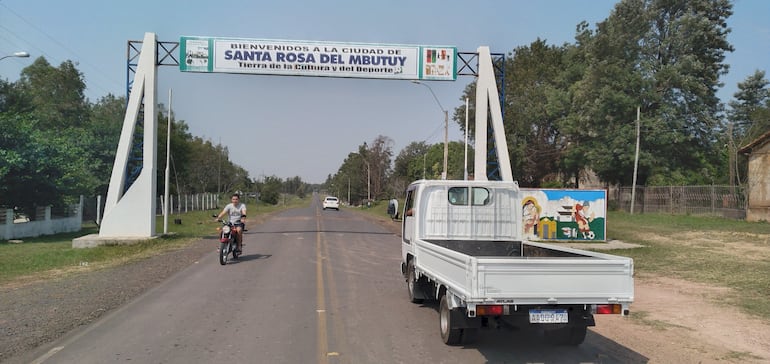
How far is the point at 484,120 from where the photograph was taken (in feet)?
68.2

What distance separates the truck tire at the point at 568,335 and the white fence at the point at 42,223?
21.8 metres

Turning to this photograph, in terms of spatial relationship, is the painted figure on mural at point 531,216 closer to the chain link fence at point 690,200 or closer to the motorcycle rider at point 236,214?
the motorcycle rider at point 236,214

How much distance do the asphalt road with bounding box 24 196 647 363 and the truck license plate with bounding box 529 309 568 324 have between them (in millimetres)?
568

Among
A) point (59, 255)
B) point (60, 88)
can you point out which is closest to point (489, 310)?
point (59, 255)

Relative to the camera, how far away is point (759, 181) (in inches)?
1203

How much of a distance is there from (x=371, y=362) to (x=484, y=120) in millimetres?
15493

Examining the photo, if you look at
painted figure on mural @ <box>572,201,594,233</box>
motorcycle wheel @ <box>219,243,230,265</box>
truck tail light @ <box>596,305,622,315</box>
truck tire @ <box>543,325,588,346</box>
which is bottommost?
truck tire @ <box>543,325,588,346</box>

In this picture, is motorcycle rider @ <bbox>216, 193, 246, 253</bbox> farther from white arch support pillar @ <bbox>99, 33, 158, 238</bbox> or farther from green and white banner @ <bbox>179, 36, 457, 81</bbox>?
white arch support pillar @ <bbox>99, 33, 158, 238</bbox>

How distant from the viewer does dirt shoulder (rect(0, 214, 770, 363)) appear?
7.12 meters

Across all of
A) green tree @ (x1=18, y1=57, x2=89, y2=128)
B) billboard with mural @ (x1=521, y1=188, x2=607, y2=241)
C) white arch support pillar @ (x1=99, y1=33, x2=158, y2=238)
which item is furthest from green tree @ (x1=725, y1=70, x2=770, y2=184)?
green tree @ (x1=18, y1=57, x2=89, y2=128)

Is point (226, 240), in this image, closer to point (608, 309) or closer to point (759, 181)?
point (608, 309)

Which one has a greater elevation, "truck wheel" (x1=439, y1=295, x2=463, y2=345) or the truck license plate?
the truck license plate

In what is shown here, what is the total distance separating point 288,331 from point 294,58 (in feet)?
44.9

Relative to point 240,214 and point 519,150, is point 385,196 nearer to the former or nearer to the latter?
point 519,150
